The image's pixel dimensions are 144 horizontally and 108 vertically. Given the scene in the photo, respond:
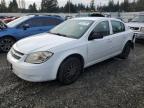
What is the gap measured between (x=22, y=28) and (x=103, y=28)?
3.90m

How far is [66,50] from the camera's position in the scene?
174 inches

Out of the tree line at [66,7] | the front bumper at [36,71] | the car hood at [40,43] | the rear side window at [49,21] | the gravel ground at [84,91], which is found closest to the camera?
the gravel ground at [84,91]

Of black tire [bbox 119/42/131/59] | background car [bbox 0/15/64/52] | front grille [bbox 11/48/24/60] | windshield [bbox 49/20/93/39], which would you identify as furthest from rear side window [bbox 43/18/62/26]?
front grille [bbox 11/48/24/60]

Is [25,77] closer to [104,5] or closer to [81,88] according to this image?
[81,88]

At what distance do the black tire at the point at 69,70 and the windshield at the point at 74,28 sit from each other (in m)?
0.69

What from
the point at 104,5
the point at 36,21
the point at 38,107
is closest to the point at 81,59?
the point at 38,107

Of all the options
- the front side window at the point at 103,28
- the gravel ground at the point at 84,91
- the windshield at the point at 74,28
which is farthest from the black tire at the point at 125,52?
the windshield at the point at 74,28

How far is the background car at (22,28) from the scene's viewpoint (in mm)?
7637

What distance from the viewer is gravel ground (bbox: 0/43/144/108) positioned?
3863 mm

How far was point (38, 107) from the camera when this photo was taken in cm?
371

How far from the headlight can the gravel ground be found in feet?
2.32

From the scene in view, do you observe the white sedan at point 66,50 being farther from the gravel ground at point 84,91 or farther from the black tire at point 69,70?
the gravel ground at point 84,91

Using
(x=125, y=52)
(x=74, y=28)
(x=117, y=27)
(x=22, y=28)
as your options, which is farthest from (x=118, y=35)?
(x=22, y=28)

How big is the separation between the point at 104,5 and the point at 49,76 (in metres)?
88.9
